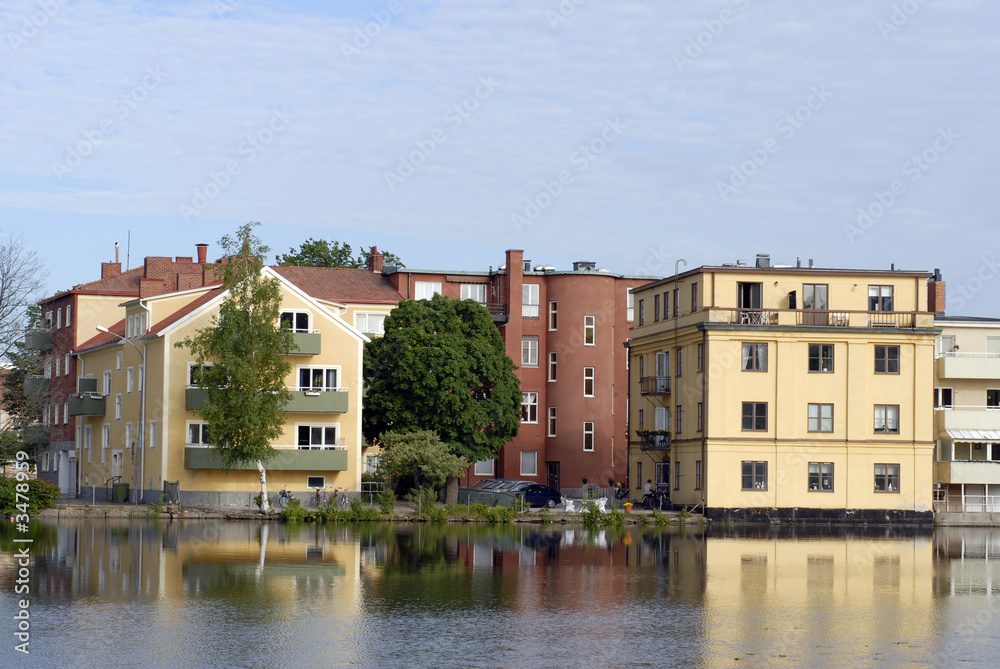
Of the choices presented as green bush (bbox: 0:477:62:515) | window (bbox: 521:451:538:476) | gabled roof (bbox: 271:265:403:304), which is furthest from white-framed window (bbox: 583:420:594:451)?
green bush (bbox: 0:477:62:515)

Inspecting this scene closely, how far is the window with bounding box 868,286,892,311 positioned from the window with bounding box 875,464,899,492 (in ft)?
28.0

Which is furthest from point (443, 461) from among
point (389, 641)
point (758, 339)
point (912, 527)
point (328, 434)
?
point (389, 641)

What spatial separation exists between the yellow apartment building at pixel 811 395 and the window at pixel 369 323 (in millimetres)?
24823

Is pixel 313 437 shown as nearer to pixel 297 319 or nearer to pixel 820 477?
pixel 297 319

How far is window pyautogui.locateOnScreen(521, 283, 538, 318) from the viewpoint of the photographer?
86.9 metres

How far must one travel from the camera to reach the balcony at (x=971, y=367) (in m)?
73.9

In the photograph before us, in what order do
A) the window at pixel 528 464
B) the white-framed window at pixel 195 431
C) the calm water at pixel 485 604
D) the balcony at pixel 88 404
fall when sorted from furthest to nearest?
Answer: the window at pixel 528 464 < the balcony at pixel 88 404 < the white-framed window at pixel 195 431 < the calm water at pixel 485 604

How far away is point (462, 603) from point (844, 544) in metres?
28.0

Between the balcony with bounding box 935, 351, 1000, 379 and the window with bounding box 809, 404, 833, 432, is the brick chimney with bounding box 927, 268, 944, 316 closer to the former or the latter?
the balcony with bounding box 935, 351, 1000, 379

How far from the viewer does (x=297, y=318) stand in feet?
221

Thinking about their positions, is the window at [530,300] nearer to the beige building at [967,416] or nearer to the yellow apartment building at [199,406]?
the yellow apartment building at [199,406]

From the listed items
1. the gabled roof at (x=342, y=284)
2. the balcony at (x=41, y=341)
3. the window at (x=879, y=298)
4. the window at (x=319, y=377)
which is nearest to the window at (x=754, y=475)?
the window at (x=879, y=298)

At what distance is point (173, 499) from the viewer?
210ft

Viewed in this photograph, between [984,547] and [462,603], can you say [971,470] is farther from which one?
[462,603]
